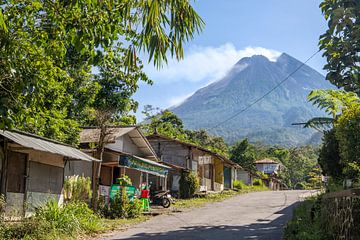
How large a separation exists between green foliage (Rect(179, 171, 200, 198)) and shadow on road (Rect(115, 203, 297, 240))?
15.2 metres

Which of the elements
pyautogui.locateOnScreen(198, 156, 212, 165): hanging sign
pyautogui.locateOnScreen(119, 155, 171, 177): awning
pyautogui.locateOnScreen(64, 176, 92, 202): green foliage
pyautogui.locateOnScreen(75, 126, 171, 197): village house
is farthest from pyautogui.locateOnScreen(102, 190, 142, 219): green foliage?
pyautogui.locateOnScreen(198, 156, 212, 165): hanging sign

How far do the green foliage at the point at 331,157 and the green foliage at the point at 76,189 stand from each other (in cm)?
958

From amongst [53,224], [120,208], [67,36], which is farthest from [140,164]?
[67,36]

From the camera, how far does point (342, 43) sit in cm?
1226

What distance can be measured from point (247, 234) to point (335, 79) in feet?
17.7

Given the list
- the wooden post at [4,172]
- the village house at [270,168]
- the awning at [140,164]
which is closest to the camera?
the wooden post at [4,172]

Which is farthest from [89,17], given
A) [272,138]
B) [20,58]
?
[272,138]

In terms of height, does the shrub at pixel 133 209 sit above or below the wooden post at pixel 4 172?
→ below

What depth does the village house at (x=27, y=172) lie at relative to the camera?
1338 cm

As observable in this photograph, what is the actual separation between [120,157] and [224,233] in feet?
29.6

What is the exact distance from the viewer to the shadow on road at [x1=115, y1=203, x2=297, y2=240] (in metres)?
12.4

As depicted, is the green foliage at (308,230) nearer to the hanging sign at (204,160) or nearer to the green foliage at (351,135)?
the green foliage at (351,135)

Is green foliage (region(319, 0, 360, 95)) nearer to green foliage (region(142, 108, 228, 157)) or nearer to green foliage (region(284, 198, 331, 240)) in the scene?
green foliage (region(284, 198, 331, 240))

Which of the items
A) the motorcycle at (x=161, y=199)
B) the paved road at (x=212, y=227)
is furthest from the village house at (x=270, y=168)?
the paved road at (x=212, y=227)
